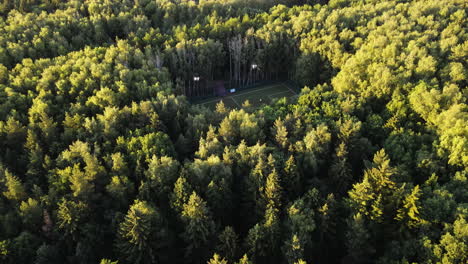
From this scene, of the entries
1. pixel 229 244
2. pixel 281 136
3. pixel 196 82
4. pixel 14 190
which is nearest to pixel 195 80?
pixel 196 82

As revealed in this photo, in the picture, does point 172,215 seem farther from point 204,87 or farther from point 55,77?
point 204,87

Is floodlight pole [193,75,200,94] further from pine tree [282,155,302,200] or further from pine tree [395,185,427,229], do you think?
pine tree [395,185,427,229]

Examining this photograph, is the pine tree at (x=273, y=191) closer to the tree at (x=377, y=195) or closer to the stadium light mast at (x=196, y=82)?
the tree at (x=377, y=195)

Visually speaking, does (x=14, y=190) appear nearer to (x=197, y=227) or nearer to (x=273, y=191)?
(x=197, y=227)

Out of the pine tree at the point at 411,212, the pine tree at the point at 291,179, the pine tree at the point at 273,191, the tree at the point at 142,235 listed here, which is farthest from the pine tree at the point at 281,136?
the tree at the point at 142,235

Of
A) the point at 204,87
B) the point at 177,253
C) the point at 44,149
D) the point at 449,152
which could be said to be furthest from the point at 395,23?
the point at 44,149
